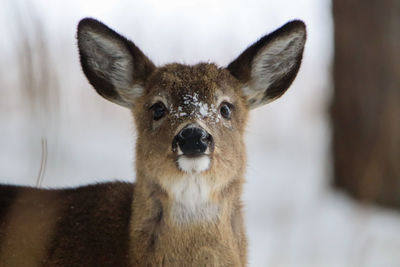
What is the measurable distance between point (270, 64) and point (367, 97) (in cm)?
448

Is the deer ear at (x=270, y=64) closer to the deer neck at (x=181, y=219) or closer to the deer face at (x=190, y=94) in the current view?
the deer face at (x=190, y=94)

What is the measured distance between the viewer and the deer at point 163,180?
15.3ft

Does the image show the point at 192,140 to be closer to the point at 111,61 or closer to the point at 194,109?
the point at 194,109

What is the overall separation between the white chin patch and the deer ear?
3.37 feet

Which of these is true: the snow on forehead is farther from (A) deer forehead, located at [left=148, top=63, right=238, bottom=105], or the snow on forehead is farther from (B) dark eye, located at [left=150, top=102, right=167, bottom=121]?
(B) dark eye, located at [left=150, top=102, right=167, bottom=121]

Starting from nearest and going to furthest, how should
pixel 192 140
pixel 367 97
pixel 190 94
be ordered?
pixel 192 140 → pixel 190 94 → pixel 367 97

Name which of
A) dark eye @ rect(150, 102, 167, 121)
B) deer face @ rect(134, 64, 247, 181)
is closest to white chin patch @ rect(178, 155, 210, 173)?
deer face @ rect(134, 64, 247, 181)

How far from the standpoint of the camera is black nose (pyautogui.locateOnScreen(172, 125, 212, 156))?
14.5 ft

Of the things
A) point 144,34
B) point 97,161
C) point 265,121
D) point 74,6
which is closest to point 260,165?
point 265,121

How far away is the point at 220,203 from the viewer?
4.78 m

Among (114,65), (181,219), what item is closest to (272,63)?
(114,65)

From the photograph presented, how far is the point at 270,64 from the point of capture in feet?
18.0

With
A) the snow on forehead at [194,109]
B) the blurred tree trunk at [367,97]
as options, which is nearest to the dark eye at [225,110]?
the snow on forehead at [194,109]

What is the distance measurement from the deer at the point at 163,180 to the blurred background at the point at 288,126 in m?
1.47
